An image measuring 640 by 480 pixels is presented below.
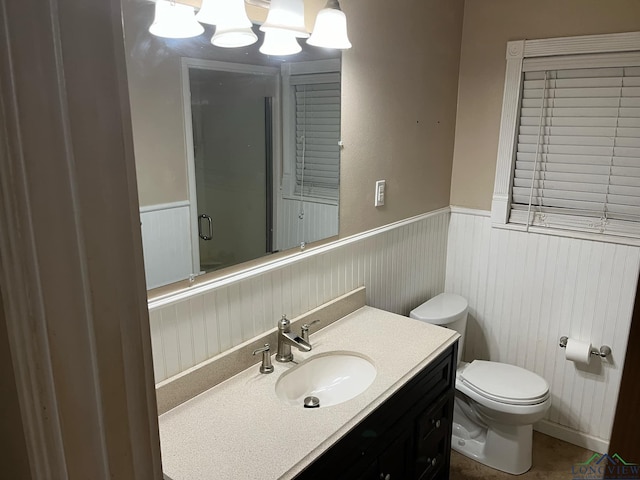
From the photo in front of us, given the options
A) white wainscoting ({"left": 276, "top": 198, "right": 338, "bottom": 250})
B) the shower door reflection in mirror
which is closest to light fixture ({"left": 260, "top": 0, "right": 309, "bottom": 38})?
the shower door reflection in mirror

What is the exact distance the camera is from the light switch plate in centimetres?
215

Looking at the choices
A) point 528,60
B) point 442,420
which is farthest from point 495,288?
point 528,60

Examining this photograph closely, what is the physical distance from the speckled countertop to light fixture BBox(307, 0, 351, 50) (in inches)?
41.0

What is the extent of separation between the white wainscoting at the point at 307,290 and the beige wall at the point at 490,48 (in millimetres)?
265

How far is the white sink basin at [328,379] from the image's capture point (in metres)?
1.61

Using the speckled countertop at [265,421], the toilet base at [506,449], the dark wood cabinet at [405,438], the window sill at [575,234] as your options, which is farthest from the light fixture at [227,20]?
the toilet base at [506,449]

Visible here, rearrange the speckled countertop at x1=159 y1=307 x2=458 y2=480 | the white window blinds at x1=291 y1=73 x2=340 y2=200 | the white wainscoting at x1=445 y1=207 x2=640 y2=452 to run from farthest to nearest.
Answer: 1. the white wainscoting at x1=445 y1=207 x2=640 y2=452
2. the white window blinds at x1=291 y1=73 x2=340 y2=200
3. the speckled countertop at x1=159 y1=307 x2=458 y2=480

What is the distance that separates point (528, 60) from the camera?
241 centimetres

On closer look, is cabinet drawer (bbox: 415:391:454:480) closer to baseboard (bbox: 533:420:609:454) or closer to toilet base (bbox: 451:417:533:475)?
toilet base (bbox: 451:417:533:475)

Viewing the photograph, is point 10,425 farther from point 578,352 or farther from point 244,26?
point 578,352

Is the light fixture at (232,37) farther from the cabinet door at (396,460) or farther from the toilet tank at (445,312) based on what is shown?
the toilet tank at (445,312)

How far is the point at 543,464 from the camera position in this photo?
95.5 inches

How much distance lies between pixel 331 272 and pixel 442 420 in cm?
73

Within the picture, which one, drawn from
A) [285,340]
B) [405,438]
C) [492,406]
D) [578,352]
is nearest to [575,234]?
[578,352]
